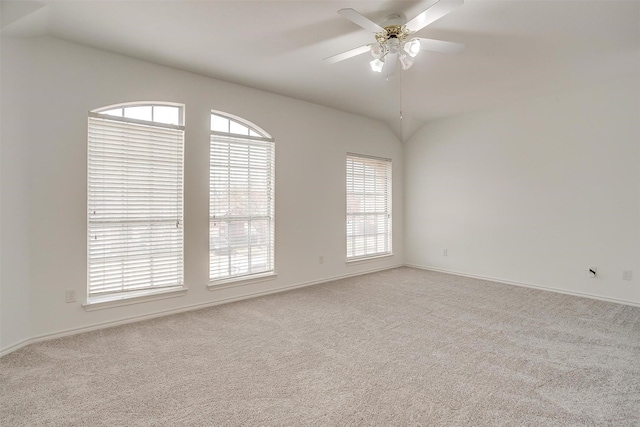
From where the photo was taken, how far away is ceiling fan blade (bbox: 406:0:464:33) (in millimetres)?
1990

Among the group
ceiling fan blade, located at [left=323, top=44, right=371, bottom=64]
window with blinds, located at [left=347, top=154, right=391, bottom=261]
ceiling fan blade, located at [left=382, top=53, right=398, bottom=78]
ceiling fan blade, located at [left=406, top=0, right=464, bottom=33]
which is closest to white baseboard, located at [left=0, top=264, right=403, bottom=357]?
window with blinds, located at [left=347, top=154, right=391, bottom=261]

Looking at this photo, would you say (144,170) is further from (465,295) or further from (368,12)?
(465,295)

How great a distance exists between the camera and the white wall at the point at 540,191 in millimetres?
3924

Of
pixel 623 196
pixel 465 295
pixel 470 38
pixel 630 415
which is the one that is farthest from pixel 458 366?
pixel 623 196

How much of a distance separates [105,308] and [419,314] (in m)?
3.15

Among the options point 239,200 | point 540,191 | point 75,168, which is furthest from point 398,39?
point 540,191

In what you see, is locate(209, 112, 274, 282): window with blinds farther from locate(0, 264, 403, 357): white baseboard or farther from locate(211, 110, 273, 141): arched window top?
locate(0, 264, 403, 357): white baseboard

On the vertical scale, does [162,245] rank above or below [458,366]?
above

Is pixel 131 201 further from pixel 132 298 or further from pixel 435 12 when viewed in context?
pixel 435 12

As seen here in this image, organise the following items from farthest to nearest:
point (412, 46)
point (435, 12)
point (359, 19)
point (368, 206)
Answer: point (368, 206), point (412, 46), point (359, 19), point (435, 12)

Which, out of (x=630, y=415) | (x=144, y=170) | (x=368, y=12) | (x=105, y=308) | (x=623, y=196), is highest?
(x=368, y=12)

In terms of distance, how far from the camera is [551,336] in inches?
114

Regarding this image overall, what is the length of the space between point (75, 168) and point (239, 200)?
1.67m

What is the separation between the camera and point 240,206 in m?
4.08
